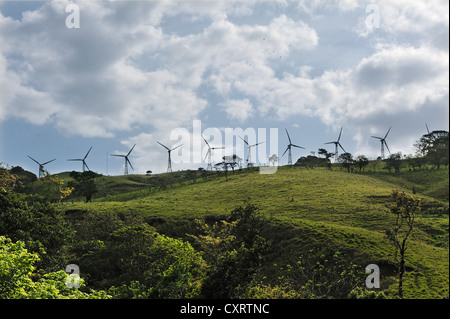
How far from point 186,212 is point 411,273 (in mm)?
53291

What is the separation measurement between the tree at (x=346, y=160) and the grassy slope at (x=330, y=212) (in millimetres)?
14295

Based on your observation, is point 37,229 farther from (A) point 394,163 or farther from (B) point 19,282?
(A) point 394,163

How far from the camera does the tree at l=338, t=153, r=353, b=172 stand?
164350 millimetres

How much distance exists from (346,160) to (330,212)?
89969mm

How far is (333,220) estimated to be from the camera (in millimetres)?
80688

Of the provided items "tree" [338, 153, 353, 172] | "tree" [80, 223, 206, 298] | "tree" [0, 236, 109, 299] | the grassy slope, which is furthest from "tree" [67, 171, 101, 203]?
"tree" [0, 236, 109, 299]

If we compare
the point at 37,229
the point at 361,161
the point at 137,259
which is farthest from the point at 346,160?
the point at 37,229

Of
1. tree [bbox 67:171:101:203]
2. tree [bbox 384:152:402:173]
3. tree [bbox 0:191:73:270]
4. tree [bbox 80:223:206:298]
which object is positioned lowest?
tree [bbox 80:223:206:298]

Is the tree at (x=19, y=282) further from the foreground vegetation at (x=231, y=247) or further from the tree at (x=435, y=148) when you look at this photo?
the tree at (x=435, y=148)

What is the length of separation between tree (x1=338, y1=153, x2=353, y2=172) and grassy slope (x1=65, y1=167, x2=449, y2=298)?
1430 centimetres

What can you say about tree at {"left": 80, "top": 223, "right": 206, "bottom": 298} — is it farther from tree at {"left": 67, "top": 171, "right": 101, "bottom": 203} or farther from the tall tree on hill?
the tall tree on hill
